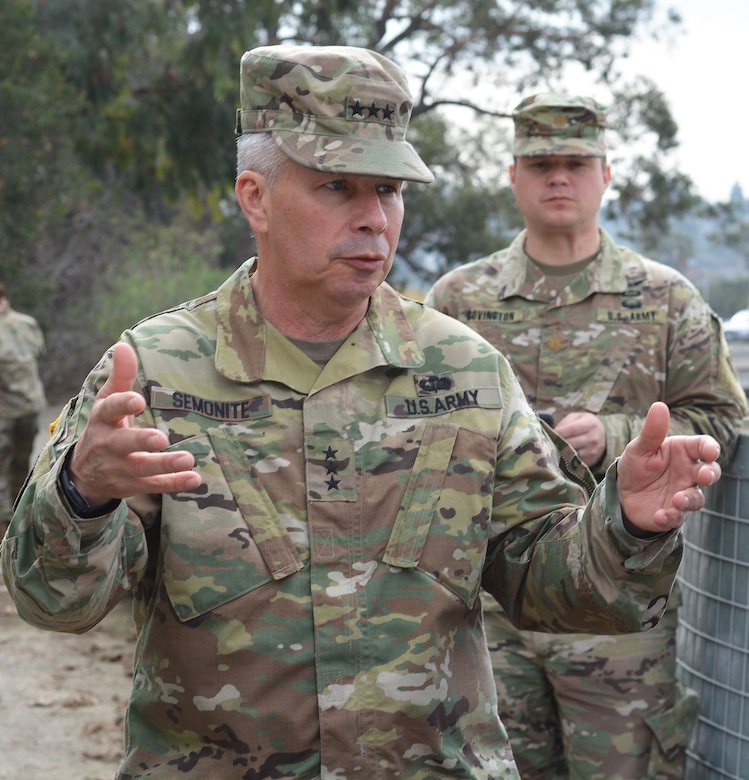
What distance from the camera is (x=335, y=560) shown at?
7.94 ft

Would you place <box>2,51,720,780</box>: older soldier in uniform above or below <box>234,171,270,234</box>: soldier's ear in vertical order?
below

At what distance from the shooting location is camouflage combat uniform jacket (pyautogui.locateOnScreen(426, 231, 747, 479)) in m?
4.30

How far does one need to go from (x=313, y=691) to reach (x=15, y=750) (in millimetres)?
3971

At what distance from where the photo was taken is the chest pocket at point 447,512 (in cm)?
244

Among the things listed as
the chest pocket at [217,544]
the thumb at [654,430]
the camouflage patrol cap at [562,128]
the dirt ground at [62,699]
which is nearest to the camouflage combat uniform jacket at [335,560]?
the chest pocket at [217,544]

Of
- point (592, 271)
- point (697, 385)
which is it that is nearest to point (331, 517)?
point (697, 385)

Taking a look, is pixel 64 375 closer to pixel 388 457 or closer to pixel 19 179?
pixel 19 179

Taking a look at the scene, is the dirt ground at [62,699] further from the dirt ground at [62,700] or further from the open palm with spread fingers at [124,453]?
the open palm with spread fingers at [124,453]

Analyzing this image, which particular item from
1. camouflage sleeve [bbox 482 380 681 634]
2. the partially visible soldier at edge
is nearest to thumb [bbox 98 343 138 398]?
camouflage sleeve [bbox 482 380 681 634]

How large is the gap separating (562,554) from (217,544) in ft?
2.10

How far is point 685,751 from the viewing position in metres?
4.15

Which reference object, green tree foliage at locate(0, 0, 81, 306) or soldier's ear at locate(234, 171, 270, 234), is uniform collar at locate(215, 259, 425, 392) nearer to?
soldier's ear at locate(234, 171, 270, 234)

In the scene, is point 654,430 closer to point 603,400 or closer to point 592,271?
point 603,400

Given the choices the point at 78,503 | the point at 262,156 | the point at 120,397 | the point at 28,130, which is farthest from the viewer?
the point at 28,130
